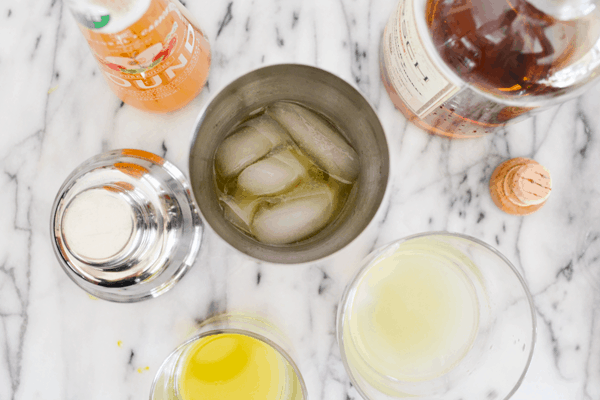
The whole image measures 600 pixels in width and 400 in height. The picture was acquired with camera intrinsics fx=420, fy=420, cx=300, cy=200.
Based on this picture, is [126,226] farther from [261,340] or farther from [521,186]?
[521,186]

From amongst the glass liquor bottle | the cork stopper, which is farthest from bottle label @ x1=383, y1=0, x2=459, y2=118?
the cork stopper

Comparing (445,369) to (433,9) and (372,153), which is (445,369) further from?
(433,9)

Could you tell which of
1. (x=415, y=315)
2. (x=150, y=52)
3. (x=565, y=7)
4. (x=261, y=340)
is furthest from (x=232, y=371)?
(x=565, y=7)

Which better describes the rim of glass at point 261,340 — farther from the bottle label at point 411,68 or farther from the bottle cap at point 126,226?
the bottle label at point 411,68

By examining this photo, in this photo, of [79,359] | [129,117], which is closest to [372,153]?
[129,117]

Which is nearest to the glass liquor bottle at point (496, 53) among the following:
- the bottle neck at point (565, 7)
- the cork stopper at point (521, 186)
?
the bottle neck at point (565, 7)
